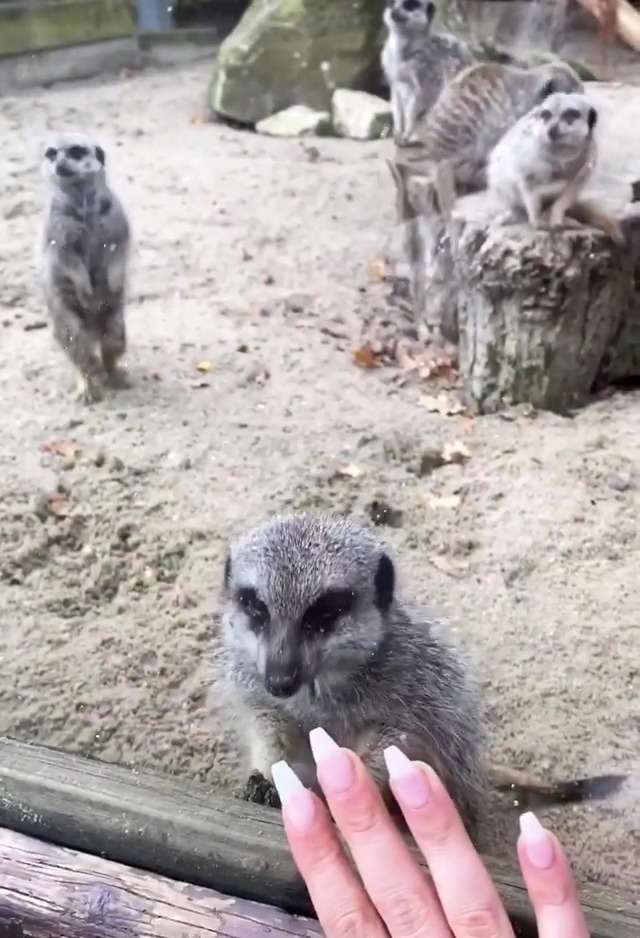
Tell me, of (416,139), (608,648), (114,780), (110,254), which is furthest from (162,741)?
(416,139)

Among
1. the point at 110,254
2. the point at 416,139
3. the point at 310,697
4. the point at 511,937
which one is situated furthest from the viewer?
the point at 416,139

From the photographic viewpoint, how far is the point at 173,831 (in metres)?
0.81

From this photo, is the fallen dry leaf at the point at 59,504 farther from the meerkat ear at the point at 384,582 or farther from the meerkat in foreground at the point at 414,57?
the meerkat in foreground at the point at 414,57

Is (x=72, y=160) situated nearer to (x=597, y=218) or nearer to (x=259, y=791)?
(x=259, y=791)

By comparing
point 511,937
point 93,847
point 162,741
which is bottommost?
point 162,741

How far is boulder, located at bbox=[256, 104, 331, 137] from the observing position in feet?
7.52

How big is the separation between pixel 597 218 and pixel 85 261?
1038mm

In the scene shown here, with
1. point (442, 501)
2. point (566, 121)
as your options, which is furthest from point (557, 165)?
point (442, 501)

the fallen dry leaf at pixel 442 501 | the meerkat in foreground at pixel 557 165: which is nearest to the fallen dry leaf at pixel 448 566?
the fallen dry leaf at pixel 442 501

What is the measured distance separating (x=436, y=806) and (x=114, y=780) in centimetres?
34

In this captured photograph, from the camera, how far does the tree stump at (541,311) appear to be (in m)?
1.91

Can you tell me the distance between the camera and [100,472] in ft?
4.72

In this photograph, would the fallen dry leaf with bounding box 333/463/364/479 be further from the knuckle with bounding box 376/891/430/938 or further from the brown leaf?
the knuckle with bounding box 376/891/430/938

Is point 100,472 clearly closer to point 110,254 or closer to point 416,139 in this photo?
point 110,254
